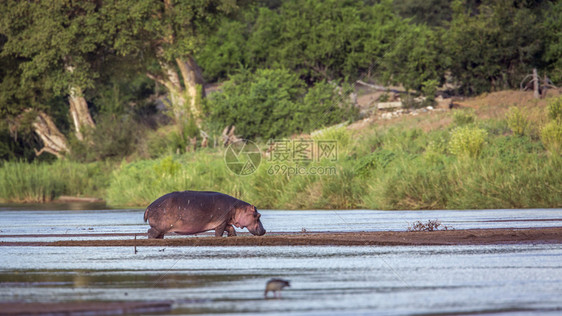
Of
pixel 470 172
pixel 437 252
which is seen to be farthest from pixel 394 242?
pixel 470 172

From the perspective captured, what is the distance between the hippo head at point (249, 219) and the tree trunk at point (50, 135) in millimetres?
31127

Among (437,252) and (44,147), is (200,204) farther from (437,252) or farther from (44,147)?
(44,147)

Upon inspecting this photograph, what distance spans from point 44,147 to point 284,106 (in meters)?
13.3

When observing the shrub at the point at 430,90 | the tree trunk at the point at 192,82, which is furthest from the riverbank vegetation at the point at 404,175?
the tree trunk at the point at 192,82

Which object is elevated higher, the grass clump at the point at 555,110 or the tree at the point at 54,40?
the tree at the point at 54,40

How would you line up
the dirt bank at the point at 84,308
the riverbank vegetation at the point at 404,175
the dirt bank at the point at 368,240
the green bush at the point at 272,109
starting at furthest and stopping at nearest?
the green bush at the point at 272,109, the riverbank vegetation at the point at 404,175, the dirt bank at the point at 368,240, the dirt bank at the point at 84,308

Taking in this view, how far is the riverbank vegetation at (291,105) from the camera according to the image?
20078mm

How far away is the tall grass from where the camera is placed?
29250mm

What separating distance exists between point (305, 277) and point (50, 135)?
3582 cm

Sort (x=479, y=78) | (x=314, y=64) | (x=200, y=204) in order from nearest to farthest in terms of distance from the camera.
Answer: (x=200, y=204), (x=479, y=78), (x=314, y=64)

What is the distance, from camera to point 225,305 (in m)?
4.98

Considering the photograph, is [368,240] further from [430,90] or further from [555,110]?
[430,90]

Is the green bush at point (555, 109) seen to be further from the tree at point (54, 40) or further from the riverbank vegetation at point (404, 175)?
the tree at point (54, 40)

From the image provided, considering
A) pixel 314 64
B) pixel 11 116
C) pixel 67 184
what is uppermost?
pixel 314 64
